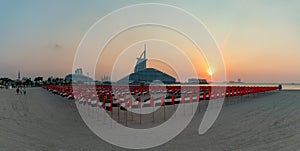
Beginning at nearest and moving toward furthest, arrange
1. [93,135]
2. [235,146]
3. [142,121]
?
[235,146]
[93,135]
[142,121]

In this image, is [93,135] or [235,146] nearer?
[235,146]

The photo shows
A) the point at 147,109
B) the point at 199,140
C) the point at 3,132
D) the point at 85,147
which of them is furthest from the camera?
the point at 147,109

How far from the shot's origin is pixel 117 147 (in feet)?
25.1

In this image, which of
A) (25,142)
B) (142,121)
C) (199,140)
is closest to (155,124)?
(142,121)

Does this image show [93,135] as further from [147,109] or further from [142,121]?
[147,109]

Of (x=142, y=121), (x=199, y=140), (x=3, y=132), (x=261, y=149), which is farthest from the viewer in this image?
(x=142, y=121)

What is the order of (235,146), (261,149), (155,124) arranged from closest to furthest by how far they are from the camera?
(261,149)
(235,146)
(155,124)

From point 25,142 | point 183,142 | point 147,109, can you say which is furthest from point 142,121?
point 25,142

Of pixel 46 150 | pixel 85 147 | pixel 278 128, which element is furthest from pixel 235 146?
pixel 46 150

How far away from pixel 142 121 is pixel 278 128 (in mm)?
5881

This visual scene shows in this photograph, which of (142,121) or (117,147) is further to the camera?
(142,121)

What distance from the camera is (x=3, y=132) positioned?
28.6 feet

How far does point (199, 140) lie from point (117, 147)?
2281 mm

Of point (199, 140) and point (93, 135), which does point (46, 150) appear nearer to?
point (93, 135)
